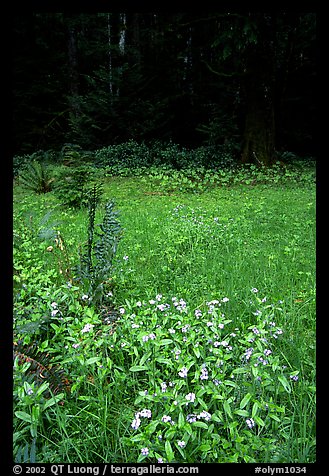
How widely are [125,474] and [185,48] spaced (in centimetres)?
1845

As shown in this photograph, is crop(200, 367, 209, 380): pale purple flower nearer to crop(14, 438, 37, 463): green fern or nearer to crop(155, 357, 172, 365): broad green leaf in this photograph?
crop(155, 357, 172, 365): broad green leaf

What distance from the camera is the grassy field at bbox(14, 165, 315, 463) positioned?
6.11 feet

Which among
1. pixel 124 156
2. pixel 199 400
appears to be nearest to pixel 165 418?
pixel 199 400

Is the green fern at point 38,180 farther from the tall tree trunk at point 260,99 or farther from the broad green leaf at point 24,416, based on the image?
the broad green leaf at point 24,416

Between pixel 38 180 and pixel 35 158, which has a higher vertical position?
pixel 35 158

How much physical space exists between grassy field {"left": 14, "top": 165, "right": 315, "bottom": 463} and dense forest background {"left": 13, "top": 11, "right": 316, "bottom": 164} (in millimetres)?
10917

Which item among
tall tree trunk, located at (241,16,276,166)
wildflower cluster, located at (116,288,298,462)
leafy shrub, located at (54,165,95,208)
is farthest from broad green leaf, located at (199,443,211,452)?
tall tree trunk, located at (241,16,276,166)

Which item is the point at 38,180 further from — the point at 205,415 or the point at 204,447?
the point at 204,447

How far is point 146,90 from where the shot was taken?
16828 mm

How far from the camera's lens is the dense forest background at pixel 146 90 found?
600 inches

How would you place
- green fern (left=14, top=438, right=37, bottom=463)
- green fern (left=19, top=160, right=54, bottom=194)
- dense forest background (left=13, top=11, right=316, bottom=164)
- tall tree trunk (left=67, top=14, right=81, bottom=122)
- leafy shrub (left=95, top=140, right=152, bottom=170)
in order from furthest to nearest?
tall tree trunk (left=67, top=14, right=81, bottom=122), dense forest background (left=13, top=11, right=316, bottom=164), leafy shrub (left=95, top=140, right=152, bottom=170), green fern (left=19, top=160, right=54, bottom=194), green fern (left=14, top=438, right=37, bottom=463)

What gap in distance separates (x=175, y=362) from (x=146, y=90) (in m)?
16.3

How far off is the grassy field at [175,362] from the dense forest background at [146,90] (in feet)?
35.8

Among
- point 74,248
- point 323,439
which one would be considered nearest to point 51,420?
point 323,439
